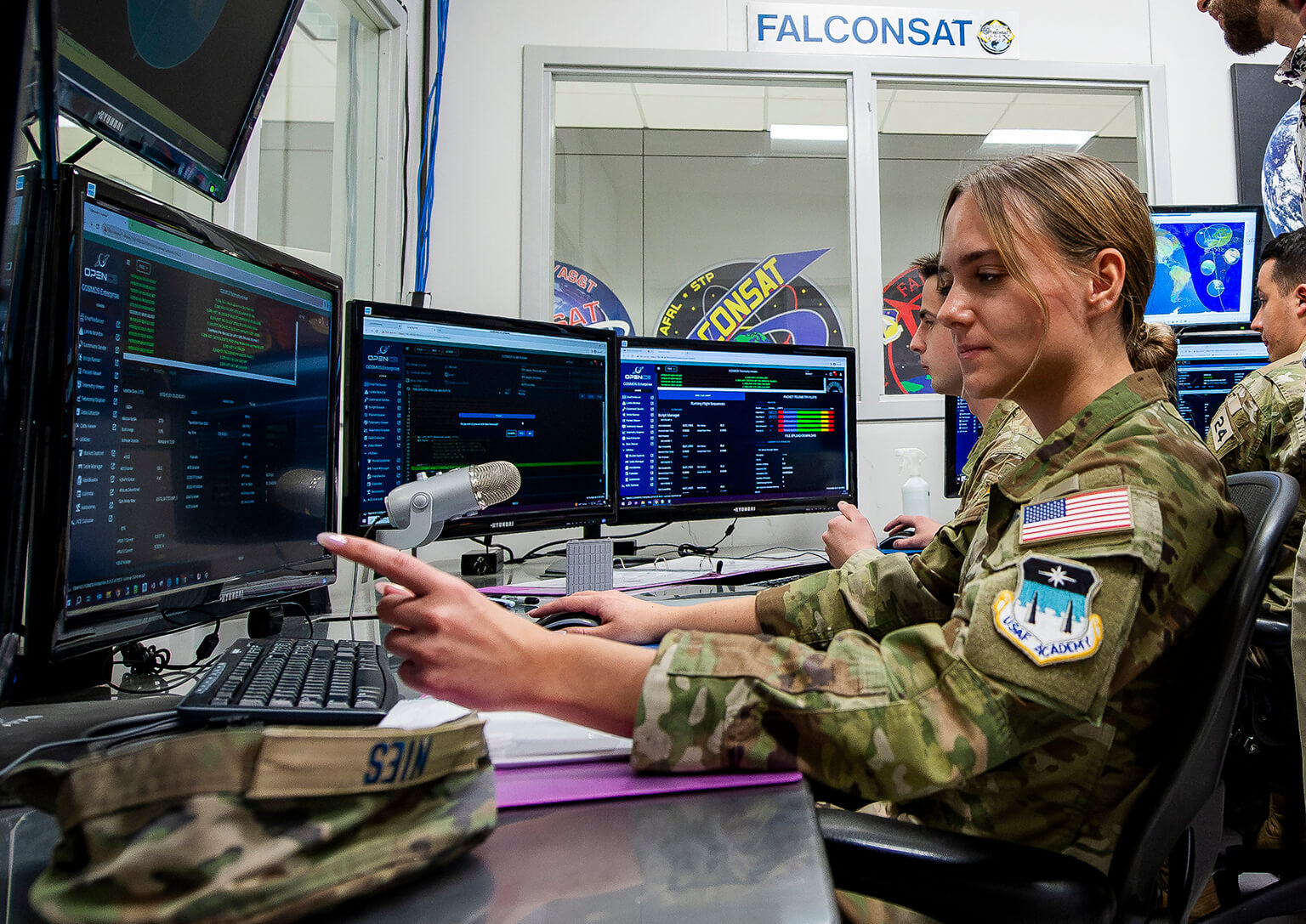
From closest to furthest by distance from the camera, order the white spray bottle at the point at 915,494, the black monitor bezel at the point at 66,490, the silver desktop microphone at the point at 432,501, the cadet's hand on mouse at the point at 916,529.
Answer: the black monitor bezel at the point at 66,490, the silver desktop microphone at the point at 432,501, the cadet's hand on mouse at the point at 916,529, the white spray bottle at the point at 915,494

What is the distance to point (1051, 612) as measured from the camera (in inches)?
22.1

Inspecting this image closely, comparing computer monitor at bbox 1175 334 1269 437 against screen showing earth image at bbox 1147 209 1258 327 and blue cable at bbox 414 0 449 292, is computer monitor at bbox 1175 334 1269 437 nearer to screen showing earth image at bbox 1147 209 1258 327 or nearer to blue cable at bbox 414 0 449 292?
screen showing earth image at bbox 1147 209 1258 327

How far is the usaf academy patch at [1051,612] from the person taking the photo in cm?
55

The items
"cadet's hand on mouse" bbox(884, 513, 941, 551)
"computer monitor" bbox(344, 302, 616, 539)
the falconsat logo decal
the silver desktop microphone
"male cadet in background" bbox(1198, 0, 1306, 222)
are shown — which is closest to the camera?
the silver desktop microphone

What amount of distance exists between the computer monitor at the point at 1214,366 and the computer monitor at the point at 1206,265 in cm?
8

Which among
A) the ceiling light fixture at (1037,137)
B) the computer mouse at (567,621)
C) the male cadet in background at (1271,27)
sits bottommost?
the computer mouse at (567,621)

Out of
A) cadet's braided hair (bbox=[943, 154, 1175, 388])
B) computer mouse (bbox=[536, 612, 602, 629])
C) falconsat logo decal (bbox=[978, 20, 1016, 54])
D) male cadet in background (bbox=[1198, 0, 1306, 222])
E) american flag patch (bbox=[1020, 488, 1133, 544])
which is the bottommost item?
computer mouse (bbox=[536, 612, 602, 629])

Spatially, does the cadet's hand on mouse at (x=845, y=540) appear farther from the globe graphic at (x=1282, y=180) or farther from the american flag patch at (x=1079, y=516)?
the globe graphic at (x=1282, y=180)

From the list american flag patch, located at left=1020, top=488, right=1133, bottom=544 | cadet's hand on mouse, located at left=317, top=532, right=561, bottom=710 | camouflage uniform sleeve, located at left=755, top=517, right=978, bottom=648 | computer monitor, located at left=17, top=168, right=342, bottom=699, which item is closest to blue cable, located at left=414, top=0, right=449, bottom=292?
computer monitor, located at left=17, top=168, right=342, bottom=699

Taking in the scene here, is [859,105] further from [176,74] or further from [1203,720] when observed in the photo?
[1203,720]

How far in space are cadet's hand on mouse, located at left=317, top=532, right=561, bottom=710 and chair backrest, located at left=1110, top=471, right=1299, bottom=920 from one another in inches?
17.7

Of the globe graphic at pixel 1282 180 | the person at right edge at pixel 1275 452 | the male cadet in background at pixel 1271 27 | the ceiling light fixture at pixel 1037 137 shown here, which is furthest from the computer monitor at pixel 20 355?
the globe graphic at pixel 1282 180

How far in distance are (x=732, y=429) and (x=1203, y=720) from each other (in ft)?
4.49

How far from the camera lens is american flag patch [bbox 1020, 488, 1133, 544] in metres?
0.59
